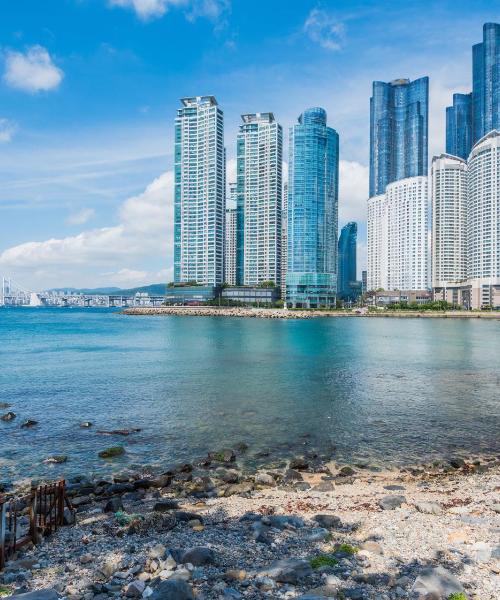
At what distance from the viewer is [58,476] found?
2305 cm

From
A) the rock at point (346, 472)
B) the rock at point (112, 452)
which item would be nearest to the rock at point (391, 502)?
the rock at point (346, 472)

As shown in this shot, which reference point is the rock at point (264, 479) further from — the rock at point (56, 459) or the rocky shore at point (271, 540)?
the rock at point (56, 459)

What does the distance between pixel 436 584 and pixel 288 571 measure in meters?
3.49

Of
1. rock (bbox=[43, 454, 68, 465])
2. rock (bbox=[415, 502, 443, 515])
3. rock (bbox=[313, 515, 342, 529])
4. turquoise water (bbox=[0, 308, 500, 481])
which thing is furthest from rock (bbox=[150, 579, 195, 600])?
rock (bbox=[43, 454, 68, 465])

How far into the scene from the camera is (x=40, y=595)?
10.5 metres

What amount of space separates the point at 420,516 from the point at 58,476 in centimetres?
1710

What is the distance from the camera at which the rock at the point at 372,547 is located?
13087 millimetres

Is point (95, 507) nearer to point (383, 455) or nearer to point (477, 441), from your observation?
point (383, 455)

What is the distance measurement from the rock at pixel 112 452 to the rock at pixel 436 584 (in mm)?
19371

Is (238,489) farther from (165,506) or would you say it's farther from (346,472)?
(346,472)

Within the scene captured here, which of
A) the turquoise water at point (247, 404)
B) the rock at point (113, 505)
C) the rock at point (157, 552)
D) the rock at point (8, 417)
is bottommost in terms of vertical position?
the turquoise water at point (247, 404)

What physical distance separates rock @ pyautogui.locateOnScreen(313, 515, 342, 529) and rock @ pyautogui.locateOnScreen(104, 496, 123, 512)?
798cm

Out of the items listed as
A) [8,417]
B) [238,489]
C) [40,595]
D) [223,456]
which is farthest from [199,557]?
[8,417]

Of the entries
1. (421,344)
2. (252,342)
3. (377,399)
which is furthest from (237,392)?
(421,344)
